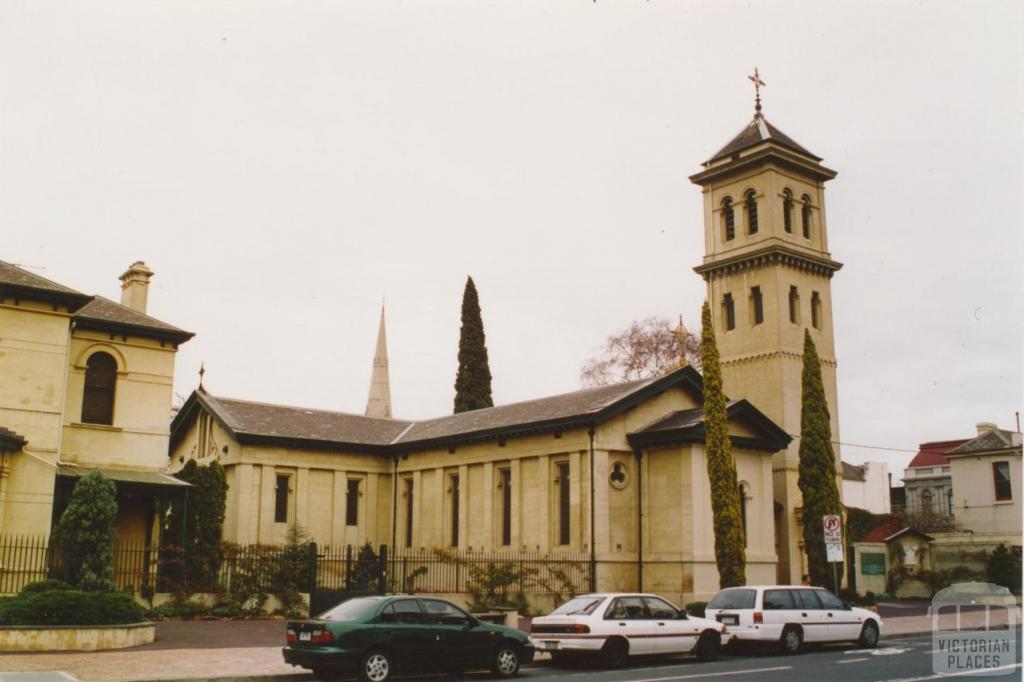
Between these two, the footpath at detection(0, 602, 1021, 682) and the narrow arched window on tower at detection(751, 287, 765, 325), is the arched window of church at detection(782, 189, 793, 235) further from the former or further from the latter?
the footpath at detection(0, 602, 1021, 682)

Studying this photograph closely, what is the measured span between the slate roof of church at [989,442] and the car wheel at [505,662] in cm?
4341

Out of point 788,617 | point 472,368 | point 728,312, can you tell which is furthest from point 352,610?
point 472,368

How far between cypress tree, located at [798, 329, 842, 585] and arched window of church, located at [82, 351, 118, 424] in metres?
23.5

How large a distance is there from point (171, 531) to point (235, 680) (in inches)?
657

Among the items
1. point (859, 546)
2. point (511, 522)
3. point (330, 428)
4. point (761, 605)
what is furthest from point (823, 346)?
point (761, 605)

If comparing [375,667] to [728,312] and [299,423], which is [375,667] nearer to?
[299,423]

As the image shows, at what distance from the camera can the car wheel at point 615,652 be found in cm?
1905

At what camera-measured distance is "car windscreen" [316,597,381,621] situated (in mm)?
16906

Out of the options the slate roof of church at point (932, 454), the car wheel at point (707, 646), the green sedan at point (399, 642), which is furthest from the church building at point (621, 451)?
the slate roof of church at point (932, 454)

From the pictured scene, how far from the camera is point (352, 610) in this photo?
17.2m

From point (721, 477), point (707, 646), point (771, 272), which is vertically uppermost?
point (771, 272)

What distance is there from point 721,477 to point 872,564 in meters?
18.6

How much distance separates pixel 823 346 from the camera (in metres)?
45.6

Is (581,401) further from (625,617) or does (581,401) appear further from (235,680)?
(235,680)
